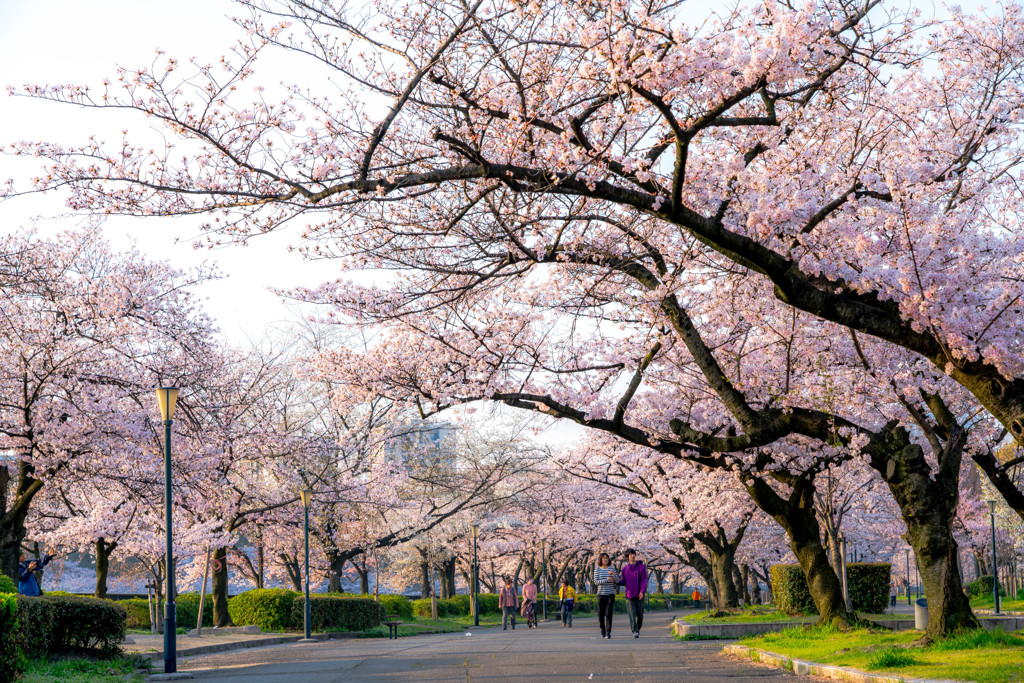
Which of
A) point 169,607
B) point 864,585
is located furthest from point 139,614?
point 864,585

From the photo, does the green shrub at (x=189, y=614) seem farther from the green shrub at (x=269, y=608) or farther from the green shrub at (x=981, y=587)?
the green shrub at (x=981, y=587)

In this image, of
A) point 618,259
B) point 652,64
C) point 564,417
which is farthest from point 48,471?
point 652,64

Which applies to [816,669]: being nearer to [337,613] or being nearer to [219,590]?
[337,613]

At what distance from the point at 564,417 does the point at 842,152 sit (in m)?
6.02

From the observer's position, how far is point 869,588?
27172 mm

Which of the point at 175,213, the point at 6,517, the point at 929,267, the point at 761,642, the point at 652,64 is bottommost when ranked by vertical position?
the point at 761,642

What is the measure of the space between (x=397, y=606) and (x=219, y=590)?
9.03 metres

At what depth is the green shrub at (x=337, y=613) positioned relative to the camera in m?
26.2

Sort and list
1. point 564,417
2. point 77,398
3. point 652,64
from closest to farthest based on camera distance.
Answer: point 652,64 → point 564,417 → point 77,398

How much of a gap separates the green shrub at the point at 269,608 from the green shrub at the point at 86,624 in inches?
503

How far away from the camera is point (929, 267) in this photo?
9.69 m

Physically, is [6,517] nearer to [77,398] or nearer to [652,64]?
[77,398]

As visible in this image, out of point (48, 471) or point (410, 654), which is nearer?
point (410, 654)

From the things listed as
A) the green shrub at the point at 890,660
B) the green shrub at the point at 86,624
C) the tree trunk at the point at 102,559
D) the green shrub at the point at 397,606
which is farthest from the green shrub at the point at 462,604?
the green shrub at the point at 890,660
